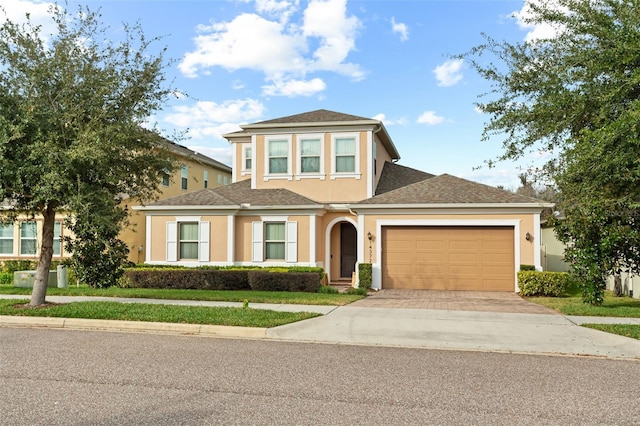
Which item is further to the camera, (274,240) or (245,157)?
(245,157)

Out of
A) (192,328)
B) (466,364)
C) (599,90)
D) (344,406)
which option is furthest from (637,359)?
(192,328)

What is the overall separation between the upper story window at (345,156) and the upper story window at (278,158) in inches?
78.0

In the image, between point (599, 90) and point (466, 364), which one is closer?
point (466, 364)

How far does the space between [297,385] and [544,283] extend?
12.8 meters

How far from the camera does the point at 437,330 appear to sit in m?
10.1

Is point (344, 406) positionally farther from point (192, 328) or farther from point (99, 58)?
point (99, 58)

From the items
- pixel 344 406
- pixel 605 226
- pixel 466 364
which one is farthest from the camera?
pixel 605 226

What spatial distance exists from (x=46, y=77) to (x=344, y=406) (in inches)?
399

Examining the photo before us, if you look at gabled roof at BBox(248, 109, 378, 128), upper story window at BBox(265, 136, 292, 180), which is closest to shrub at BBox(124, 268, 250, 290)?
upper story window at BBox(265, 136, 292, 180)

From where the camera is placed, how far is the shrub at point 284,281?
55.1ft

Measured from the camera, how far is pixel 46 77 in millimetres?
11430

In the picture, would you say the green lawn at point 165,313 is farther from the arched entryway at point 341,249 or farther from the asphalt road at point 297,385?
the arched entryway at point 341,249

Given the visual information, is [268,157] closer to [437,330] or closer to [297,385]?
[437,330]

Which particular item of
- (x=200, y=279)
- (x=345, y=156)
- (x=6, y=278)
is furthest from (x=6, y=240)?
(x=345, y=156)
